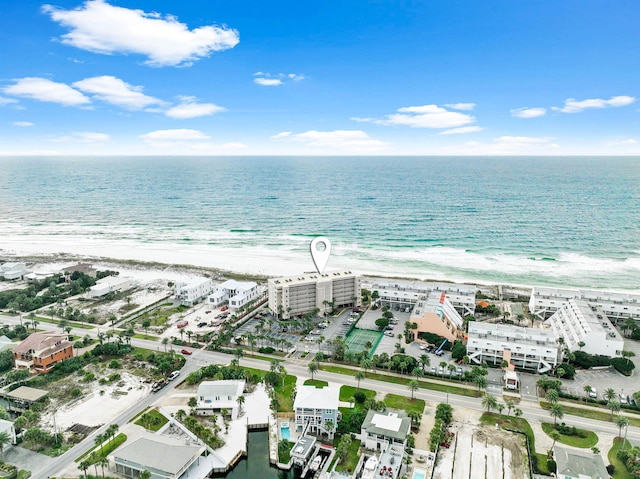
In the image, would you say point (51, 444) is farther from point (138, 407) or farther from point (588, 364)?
point (588, 364)

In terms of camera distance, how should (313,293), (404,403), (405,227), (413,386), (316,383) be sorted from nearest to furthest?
(404,403), (413,386), (316,383), (313,293), (405,227)

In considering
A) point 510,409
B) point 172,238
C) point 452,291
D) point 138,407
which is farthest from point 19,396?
point 172,238

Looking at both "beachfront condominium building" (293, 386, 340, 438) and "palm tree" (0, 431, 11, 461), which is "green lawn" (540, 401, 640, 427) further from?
"palm tree" (0, 431, 11, 461)

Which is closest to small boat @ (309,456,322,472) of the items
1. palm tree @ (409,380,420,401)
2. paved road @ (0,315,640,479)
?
paved road @ (0,315,640,479)

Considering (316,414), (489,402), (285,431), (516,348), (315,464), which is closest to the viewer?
(315,464)

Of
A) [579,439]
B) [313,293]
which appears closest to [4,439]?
[313,293]

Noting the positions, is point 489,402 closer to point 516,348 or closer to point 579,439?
point 579,439
